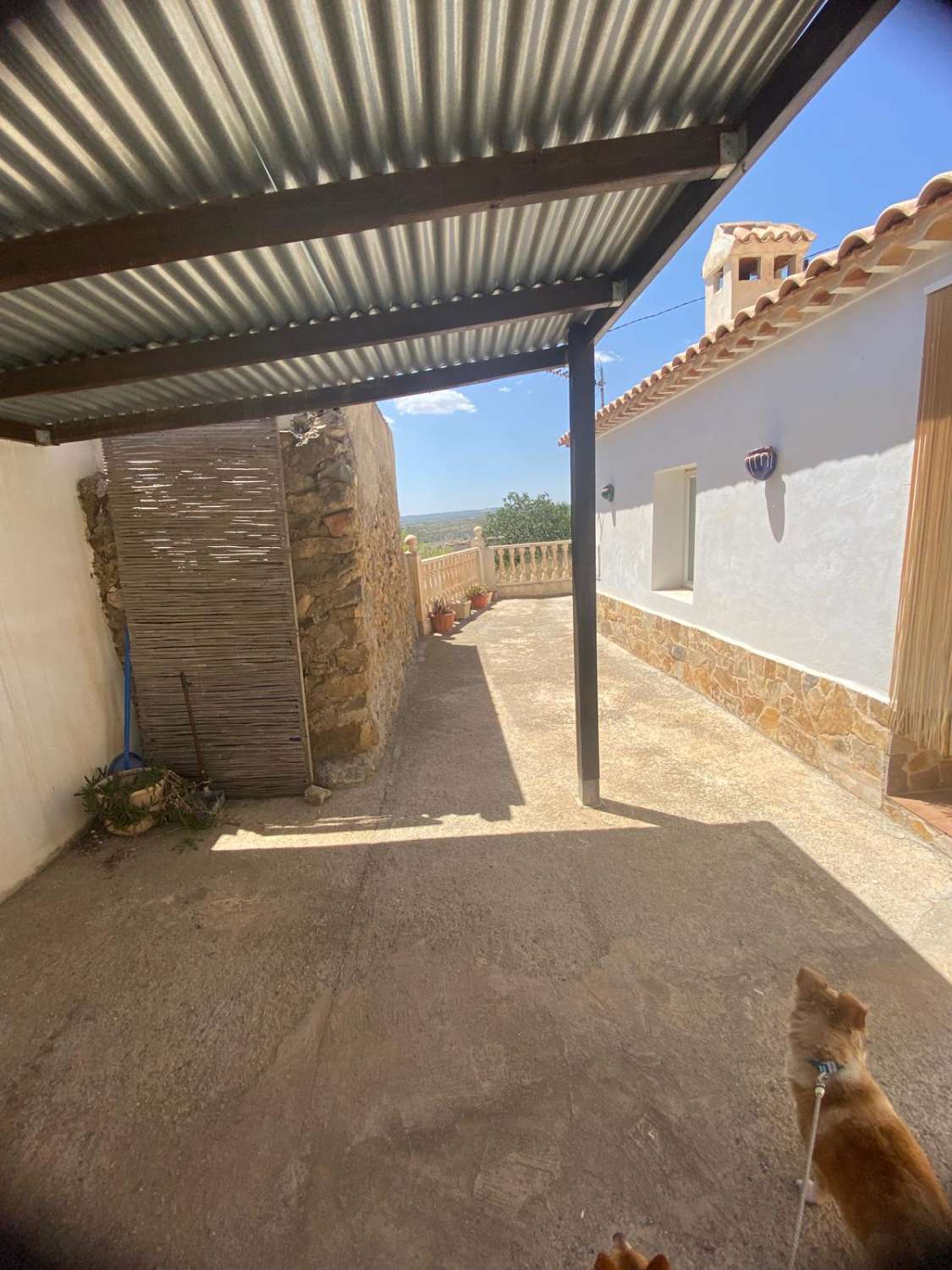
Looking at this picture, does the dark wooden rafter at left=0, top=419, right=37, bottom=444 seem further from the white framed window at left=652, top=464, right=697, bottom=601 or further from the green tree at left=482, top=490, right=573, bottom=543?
the green tree at left=482, top=490, right=573, bottom=543

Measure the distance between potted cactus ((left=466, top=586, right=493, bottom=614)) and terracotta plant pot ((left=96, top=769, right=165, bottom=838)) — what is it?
23.6ft

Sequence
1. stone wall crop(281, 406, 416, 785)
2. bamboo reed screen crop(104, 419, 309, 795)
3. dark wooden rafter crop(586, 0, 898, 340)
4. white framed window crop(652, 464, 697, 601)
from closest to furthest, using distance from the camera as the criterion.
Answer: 1. dark wooden rafter crop(586, 0, 898, 340)
2. bamboo reed screen crop(104, 419, 309, 795)
3. stone wall crop(281, 406, 416, 785)
4. white framed window crop(652, 464, 697, 601)

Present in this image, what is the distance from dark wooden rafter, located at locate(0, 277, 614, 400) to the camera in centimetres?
224

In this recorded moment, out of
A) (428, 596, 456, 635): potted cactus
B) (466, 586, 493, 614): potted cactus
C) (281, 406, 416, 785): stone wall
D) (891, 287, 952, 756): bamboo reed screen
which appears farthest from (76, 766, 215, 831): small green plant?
(466, 586, 493, 614): potted cactus

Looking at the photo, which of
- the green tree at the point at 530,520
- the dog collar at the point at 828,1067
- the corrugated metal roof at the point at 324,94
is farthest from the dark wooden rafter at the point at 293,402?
the green tree at the point at 530,520

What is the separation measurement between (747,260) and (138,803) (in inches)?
330

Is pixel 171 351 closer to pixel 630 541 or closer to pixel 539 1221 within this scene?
pixel 539 1221

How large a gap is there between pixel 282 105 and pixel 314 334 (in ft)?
3.50

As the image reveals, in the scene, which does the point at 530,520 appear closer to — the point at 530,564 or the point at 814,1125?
the point at 530,564

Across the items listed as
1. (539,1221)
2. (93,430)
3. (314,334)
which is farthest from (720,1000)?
(93,430)

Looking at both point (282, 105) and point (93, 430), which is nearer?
point (282, 105)

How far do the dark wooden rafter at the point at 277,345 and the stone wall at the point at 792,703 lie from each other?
2.85 meters

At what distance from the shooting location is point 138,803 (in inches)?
126

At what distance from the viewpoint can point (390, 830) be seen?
312cm
